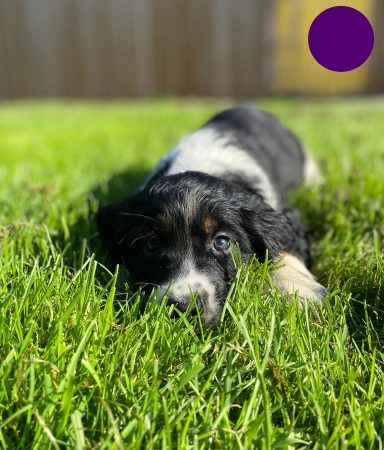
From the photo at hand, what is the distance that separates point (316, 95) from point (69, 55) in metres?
7.03

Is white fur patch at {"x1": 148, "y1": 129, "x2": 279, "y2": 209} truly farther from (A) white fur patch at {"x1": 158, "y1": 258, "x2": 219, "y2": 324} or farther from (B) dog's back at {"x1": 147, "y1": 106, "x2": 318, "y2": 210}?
(A) white fur patch at {"x1": 158, "y1": 258, "x2": 219, "y2": 324}

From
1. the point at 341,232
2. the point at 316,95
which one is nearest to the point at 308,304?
the point at 341,232

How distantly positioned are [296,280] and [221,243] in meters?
0.43

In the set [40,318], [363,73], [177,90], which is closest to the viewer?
[40,318]

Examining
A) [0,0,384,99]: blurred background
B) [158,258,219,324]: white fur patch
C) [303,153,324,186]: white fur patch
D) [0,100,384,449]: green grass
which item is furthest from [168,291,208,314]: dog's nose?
[0,0,384,99]: blurred background

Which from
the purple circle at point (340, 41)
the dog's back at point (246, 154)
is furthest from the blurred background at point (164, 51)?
the purple circle at point (340, 41)

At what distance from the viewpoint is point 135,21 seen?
14.9 m

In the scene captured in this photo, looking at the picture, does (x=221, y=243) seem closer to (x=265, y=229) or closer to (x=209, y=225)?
(x=209, y=225)

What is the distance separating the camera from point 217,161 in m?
3.81

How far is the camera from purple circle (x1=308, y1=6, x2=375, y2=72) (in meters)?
3.97

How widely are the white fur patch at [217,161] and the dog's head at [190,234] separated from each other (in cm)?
53

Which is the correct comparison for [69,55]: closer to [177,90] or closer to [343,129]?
[177,90]

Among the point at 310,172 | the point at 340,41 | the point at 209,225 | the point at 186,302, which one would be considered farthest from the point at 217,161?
the point at 310,172

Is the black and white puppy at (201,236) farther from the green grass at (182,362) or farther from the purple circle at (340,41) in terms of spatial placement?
the purple circle at (340,41)
